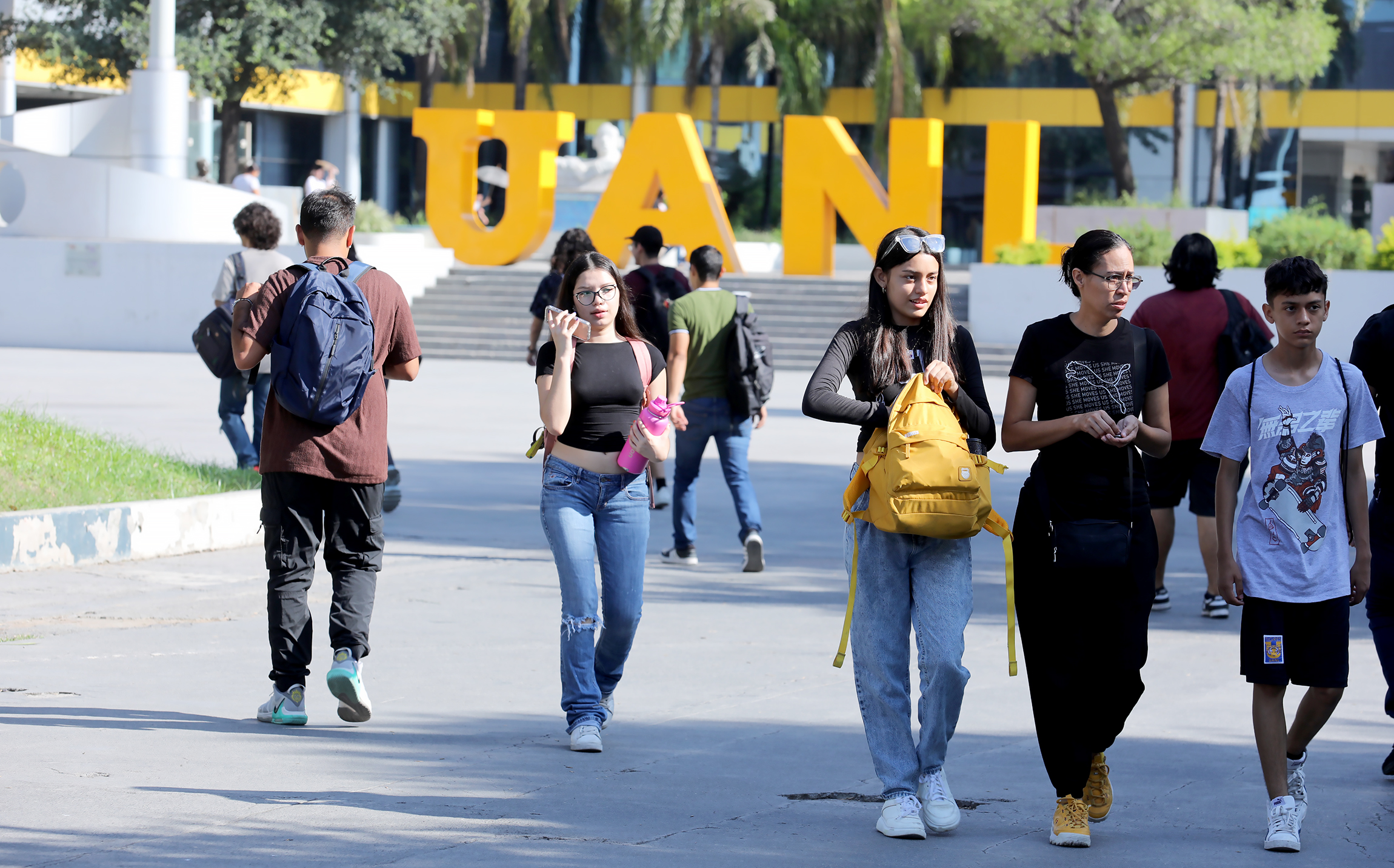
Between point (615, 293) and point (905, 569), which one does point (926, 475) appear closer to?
point (905, 569)

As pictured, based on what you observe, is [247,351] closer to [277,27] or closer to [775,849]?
[775,849]

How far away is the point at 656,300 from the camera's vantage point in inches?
420

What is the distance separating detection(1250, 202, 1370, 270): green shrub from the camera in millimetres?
24266

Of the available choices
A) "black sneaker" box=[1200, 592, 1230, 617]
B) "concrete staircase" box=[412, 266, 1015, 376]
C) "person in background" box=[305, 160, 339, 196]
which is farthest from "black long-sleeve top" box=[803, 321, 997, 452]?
"person in background" box=[305, 160, 339, 196]

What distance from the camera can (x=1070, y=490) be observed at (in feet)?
15.6

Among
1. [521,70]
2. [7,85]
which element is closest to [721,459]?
[7,85]

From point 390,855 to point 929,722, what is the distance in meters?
1.57

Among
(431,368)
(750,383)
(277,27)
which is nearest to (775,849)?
(750,383)

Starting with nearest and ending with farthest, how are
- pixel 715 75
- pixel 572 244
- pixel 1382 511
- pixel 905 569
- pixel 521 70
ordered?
pixel 905 569 → pixel 1382 511 → pixel 572 244 → pixel 715 75 → pixel 521 70

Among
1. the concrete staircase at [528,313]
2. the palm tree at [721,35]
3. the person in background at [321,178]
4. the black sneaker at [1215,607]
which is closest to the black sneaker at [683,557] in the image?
the black sneaker at [1215,607]

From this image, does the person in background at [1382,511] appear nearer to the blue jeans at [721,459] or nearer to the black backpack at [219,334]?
the blue jeans at [721,459]

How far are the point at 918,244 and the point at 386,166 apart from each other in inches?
2055

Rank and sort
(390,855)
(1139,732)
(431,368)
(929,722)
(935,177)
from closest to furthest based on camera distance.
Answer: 1. (390,855)
2. (929,722)
3. (1139,732)
4. (431,368)
5. (935,177)

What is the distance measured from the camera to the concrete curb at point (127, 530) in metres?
8.80
